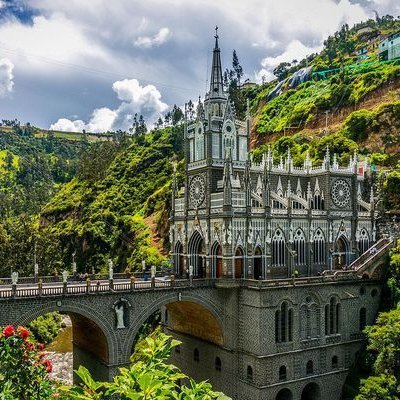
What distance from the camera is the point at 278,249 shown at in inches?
1679

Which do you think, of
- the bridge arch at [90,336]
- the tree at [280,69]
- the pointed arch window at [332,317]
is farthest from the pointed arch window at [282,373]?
the tree at [280,69]

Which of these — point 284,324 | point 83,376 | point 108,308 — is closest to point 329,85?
point 284,324

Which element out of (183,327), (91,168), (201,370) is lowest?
(201,370)

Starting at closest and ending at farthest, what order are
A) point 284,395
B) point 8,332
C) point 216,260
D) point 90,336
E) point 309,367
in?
point 8,332 → point 90,336 → point 284,395 → point 309,367 → point 216,260

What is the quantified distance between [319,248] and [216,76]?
61.5 feet

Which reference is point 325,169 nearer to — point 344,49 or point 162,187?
point 162,187

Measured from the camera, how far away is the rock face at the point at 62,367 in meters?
50.4

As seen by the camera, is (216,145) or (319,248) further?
(319,248)

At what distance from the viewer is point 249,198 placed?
1608 inches

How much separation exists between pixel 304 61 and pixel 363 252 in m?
113

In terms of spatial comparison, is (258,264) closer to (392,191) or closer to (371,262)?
(371,262)

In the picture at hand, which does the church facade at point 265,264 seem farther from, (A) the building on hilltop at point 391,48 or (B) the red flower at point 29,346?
(A) the building on hilltop at point 391,48

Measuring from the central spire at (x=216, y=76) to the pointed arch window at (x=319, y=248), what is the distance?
615 inches

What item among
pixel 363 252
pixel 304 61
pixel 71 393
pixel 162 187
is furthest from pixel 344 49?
pixel 71 393
